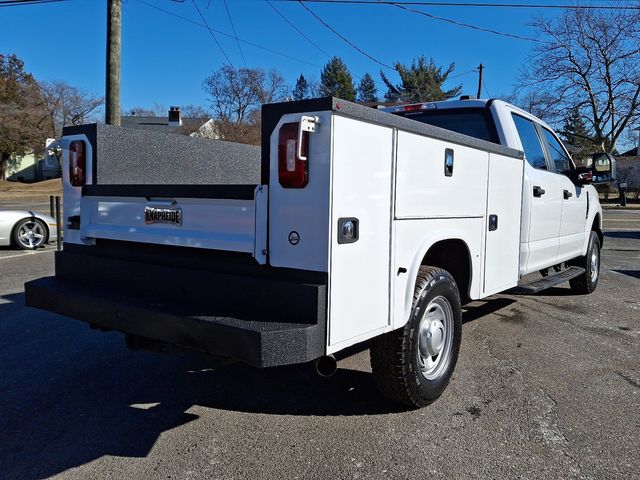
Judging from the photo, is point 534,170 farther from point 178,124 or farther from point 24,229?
point 178,124

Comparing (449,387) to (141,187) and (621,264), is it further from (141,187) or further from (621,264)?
(621,264)

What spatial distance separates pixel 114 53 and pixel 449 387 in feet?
33.3

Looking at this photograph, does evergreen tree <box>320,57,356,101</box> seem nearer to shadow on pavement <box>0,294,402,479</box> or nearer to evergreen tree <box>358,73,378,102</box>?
evergreen tree <box>358,73,378,102</box>

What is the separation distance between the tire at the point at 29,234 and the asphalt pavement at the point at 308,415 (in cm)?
615

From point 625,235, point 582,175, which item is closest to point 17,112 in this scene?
point 625,235

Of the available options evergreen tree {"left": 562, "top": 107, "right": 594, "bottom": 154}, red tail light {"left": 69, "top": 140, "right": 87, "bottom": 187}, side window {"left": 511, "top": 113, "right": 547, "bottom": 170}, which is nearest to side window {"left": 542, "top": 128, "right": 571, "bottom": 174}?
side window {"left": 511, "top": 113, "right": 547, "bottom": 170}

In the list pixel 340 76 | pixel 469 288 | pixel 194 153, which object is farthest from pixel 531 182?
pixel 340 76

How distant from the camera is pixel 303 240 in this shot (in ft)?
8.87

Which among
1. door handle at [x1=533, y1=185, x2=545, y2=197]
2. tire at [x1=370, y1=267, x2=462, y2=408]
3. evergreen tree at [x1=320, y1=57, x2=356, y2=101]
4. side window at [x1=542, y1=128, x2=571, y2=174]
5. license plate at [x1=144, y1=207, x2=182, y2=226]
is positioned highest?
evergreen tree at [x1=320, y1=57, x2=356, y2=101]

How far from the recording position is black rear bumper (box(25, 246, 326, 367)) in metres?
2.62

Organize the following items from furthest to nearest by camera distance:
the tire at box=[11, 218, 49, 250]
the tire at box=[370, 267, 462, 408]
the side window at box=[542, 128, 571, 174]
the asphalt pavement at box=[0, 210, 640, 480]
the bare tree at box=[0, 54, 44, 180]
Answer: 1. the bare tree at box=[0, 54, 44, 180]
2. the tire at box=[11, 218, 49, 250]
3. the side window at box=[542, 128, 571, 174]
4. the tire at box=[370, 267, 462, 408]
5. the asphalt pavement at box=[0, 210, 640, 480]

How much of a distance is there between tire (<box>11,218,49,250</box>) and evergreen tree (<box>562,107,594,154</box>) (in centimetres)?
4280

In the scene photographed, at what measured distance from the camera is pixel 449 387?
13.5 feet

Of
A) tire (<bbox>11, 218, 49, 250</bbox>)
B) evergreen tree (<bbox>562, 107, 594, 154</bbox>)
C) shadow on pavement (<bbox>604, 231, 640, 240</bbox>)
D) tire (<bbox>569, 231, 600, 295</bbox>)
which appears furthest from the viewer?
evergreen tree (<bbox>562, 107, 594, 154</bbox>)
